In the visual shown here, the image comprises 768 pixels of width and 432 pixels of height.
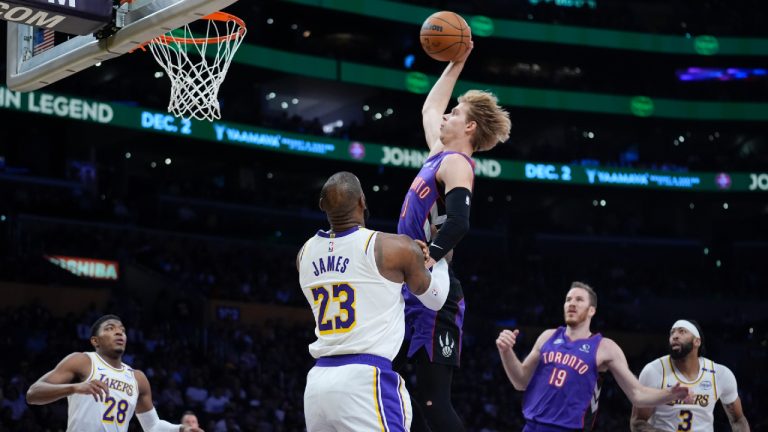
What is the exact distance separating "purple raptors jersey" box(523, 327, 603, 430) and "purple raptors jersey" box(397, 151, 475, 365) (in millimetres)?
1816

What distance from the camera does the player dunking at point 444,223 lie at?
562 cm

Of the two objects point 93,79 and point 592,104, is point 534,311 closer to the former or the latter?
point 592,104

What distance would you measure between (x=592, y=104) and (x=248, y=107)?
12.0 meters

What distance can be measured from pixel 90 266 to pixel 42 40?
1731cm

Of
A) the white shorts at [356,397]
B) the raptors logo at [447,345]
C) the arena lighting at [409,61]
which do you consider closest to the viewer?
the white shorts at [356,397]

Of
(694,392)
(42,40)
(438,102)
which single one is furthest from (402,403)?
(694,392)

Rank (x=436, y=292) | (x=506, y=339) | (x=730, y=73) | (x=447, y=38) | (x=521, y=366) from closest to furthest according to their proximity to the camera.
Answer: (x=436, y=292), (x=447, y=38), (x=506, y=339), (x=521, y=366), (x=730, y=73)

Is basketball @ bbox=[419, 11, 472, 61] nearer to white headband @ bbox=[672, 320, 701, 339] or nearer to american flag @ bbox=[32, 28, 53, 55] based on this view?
american flag @ bbox=[32, 28, 53, 55]

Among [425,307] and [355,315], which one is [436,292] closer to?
[355,315]

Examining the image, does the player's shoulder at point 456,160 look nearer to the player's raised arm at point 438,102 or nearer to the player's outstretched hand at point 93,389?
the player's raised arm at point 438,102

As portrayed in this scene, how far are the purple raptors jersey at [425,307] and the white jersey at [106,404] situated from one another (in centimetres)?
334

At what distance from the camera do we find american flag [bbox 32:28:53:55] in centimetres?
744

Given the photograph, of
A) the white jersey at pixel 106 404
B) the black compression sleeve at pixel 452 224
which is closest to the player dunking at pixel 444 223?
the black compression sleeve at pixel 452 224

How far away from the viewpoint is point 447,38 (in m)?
6.88
